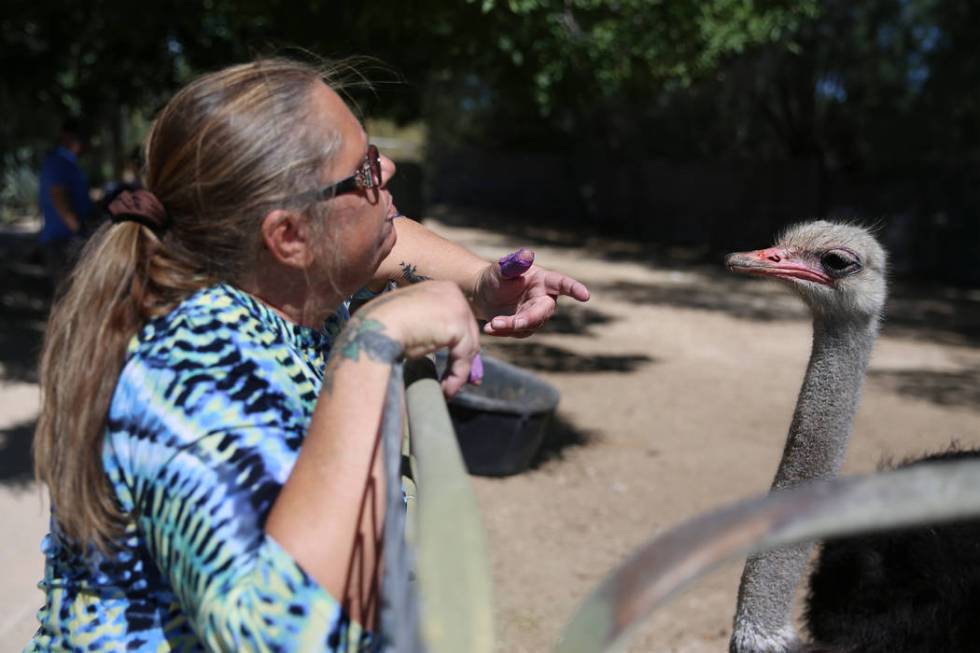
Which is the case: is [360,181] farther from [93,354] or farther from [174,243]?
[93,354]

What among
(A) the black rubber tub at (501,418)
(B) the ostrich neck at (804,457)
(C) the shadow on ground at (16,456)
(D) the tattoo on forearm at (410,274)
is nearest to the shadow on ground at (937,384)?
(A) the black rubber tub at (501,418)

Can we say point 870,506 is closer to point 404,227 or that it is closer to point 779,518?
point 779,518

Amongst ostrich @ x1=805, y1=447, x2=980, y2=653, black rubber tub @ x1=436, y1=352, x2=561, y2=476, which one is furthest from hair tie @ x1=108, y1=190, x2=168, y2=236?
black rubber tub @ x1=436, y1=352, x2=561, y2=476

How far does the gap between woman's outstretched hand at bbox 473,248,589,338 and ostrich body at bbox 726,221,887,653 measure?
1021 mm

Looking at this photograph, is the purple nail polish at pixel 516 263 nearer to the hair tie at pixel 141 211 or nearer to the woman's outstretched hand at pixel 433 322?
the woman's outstretched hand at pixel 433 322

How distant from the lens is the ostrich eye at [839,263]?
9.48 ft

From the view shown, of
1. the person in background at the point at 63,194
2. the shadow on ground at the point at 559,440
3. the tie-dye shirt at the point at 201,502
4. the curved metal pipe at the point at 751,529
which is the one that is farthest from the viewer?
the person in background at the point at 63,194

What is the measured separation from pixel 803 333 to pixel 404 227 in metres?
9.43

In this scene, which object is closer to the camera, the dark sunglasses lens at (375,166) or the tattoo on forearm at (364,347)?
the tattoo on forearm at (364,347)

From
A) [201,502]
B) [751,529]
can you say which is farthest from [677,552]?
[201,502]

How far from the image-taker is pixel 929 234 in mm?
16531

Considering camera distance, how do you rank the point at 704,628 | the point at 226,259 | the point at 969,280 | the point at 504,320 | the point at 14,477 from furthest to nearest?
the point at 969,280 → the point at 14,477 → the point at 704,628 → the point at 504,320 → the point at 226,259

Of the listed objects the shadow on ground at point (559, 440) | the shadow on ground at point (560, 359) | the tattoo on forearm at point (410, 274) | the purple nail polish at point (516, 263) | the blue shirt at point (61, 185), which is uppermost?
the purple nail polish at point (516, 263)

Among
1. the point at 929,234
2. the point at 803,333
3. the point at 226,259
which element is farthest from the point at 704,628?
the point at 929,234
